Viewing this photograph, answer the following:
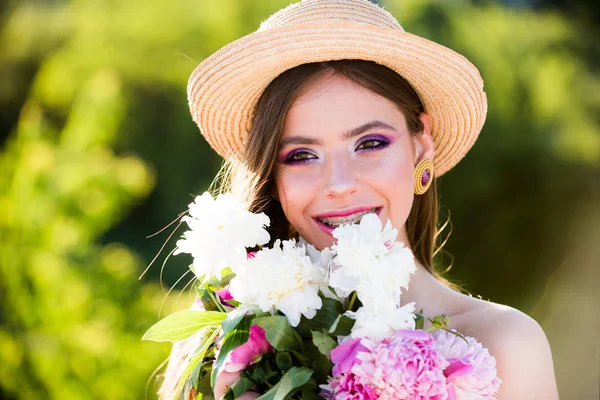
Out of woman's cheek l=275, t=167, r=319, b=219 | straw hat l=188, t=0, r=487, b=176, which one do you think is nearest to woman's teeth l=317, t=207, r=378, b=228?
woman's cheek l=275, t=167, r=319, b=219

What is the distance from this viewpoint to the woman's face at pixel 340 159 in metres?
2.54

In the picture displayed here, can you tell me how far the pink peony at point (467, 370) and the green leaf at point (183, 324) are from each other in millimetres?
635

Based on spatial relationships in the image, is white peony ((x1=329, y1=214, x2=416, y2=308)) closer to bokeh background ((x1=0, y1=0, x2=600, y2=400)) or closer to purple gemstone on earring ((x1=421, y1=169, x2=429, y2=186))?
purple gemstone on earring ((x1=421, y1=169, x2=429, y2=186))

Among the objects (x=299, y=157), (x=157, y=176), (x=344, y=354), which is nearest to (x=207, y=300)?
(x=344, y=354)

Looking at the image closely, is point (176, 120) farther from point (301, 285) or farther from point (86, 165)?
point (301, 285)

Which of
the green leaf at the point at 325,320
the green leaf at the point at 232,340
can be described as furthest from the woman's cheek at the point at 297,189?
the green leaf at the point at 232,340

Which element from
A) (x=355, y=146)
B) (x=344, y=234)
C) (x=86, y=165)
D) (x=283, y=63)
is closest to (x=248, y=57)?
(x=283, y=63)

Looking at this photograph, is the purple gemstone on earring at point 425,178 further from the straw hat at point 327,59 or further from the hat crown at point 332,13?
the hat crown at point 332,13

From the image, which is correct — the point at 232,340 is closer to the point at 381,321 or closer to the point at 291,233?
the point at 381,321

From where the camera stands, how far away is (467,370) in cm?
192

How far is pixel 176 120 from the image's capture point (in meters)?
10.7

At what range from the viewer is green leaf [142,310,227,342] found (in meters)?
2.10

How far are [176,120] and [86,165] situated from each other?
4476mm

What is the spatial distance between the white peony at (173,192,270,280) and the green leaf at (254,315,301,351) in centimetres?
20
